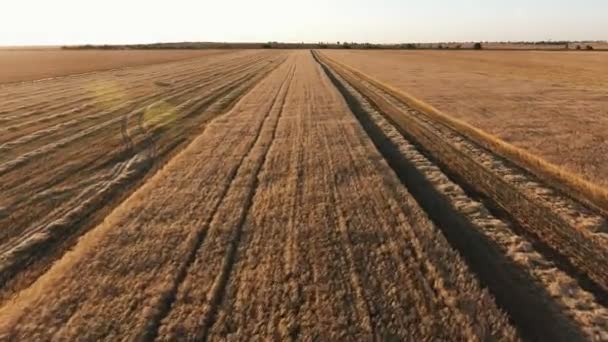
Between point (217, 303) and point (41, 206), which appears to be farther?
point (41, 206)

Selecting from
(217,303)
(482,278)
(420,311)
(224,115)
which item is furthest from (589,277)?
(224,115)

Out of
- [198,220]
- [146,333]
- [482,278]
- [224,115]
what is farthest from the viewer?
[224,115]

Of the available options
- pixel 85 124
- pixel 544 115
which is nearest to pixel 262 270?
pixel 85 124

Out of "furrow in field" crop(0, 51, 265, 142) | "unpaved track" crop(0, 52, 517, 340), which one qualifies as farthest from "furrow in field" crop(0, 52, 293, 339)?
"furrow in field" crop(0, 51, 265, 142)

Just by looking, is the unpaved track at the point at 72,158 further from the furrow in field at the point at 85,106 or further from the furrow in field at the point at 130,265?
the furrow in field at the point at 130,265

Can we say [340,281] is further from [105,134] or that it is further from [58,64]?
[58,64]

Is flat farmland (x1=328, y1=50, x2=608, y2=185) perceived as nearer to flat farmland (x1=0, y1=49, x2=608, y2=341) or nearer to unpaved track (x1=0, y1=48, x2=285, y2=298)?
flat farmland (x1=0, y1=49, x2=608, y2=341)

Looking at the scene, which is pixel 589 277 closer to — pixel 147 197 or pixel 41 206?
pixel 147 197

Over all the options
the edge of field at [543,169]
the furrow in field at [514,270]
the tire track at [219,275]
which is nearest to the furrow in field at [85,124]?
the tire track at [219,275]
